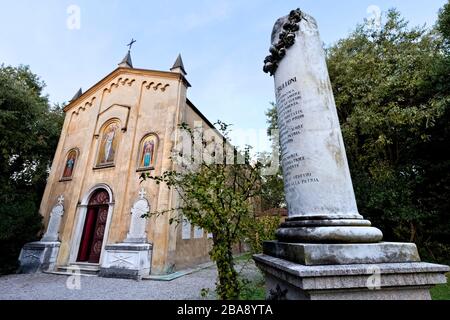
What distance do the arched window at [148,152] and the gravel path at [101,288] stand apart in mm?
4367

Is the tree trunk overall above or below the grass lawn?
above

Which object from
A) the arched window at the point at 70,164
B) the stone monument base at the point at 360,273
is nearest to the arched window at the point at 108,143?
the arched window at the point at 70,164

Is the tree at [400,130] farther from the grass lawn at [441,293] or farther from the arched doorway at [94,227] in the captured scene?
the arched doorway at [94,227]

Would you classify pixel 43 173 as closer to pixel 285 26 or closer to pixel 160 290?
pixel 160 290

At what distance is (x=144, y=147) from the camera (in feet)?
34.8

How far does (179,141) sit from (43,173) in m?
8.55

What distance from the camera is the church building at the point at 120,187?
8.79 metres

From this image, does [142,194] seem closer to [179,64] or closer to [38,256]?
[38,256]

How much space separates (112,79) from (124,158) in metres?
5.16

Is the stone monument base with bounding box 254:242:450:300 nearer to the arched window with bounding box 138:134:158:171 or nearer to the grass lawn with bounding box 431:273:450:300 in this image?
the grass lawn with bounding box 431:273:450:300

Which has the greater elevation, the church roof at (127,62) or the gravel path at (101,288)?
the church roof at (127,62)

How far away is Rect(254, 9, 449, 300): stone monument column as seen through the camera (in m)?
1.79

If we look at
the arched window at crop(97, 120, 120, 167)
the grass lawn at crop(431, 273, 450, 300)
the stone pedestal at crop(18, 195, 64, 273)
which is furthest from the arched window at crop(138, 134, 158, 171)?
the grass lawn at crop(431, 273, 450, 300)

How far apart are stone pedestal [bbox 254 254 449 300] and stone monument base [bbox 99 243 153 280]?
7598mm
